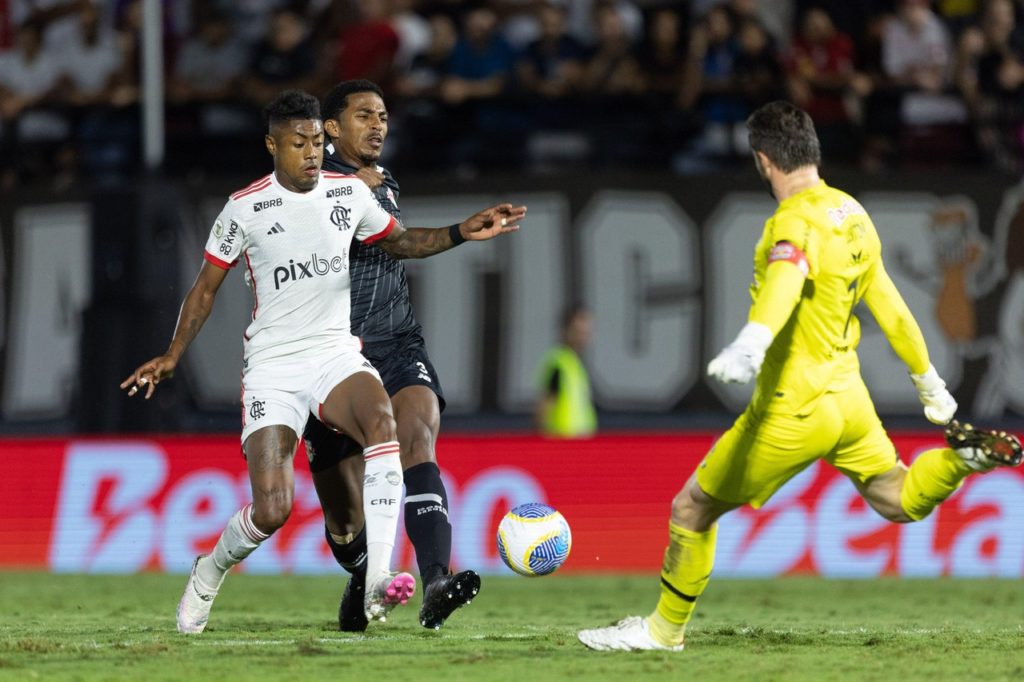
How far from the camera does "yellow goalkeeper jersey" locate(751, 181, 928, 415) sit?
689 centimetres

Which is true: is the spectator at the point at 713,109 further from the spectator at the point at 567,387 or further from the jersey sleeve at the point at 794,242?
the jersey sleeve at the point at 794,242

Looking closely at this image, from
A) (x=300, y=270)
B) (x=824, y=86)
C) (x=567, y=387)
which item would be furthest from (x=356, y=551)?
(x=824, y=86)

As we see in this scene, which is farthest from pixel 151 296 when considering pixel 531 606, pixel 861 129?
pixel 861 129

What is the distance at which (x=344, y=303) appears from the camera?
25.8 feet

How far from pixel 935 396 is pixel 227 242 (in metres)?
3.46

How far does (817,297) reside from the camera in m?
6.96

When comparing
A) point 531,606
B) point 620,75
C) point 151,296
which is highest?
point 620,75

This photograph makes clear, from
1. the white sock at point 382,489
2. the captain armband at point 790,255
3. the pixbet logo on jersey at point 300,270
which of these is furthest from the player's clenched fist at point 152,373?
the captain armband at point 790,255

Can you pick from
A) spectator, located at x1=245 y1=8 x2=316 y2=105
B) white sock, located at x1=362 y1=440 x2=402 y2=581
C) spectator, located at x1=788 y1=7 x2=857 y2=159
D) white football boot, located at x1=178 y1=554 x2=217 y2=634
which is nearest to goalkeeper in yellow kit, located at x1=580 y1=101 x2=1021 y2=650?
white sock, located at x1=362 y1=440 x2=402 y2=581

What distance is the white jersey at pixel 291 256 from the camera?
25.2ft

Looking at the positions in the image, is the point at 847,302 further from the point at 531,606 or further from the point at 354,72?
the point at 354,72

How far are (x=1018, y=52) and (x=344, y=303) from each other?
1001 centimetres

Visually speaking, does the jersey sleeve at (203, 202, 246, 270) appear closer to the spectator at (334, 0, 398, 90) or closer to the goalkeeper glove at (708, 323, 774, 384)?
the goalkeeper glove at (708, 323, 774, 384)

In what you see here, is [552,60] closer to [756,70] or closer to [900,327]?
[756,70]
